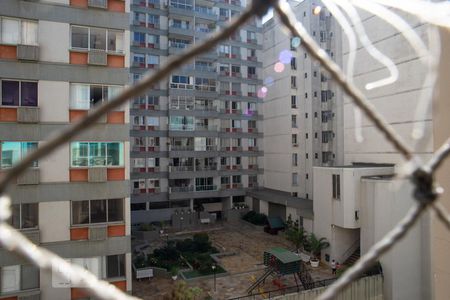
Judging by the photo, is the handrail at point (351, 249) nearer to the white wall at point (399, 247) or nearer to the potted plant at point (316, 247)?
the potted plant at point (316, 247)

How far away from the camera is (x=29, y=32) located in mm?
11352

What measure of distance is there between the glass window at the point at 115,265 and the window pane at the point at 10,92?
19.5 ft

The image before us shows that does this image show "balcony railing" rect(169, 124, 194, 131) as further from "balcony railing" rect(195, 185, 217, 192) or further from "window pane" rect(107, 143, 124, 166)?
"window pane" rect(107, 143, 124, 166)

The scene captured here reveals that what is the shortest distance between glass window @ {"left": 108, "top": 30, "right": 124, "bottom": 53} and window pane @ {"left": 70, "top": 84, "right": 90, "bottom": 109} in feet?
5.54

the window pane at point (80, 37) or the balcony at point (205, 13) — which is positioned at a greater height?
the balcony at point (205, 13)

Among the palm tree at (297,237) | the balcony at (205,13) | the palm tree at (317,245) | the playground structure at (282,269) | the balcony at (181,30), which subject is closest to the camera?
the playground structure at (282,269)

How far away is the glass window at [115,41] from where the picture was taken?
12.3m

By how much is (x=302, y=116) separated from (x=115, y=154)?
893 inches

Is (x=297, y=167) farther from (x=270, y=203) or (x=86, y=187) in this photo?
(x=86, y=187)

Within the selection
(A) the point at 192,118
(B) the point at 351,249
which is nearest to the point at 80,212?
(B) the point at 351,249

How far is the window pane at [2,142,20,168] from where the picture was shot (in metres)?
10.8

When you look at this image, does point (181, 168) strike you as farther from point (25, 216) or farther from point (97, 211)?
point (25, 216)

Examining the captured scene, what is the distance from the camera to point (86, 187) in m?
11.8

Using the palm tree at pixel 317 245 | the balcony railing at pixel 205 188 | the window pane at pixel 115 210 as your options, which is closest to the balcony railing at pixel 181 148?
the balcony railing at pixel 205 188
